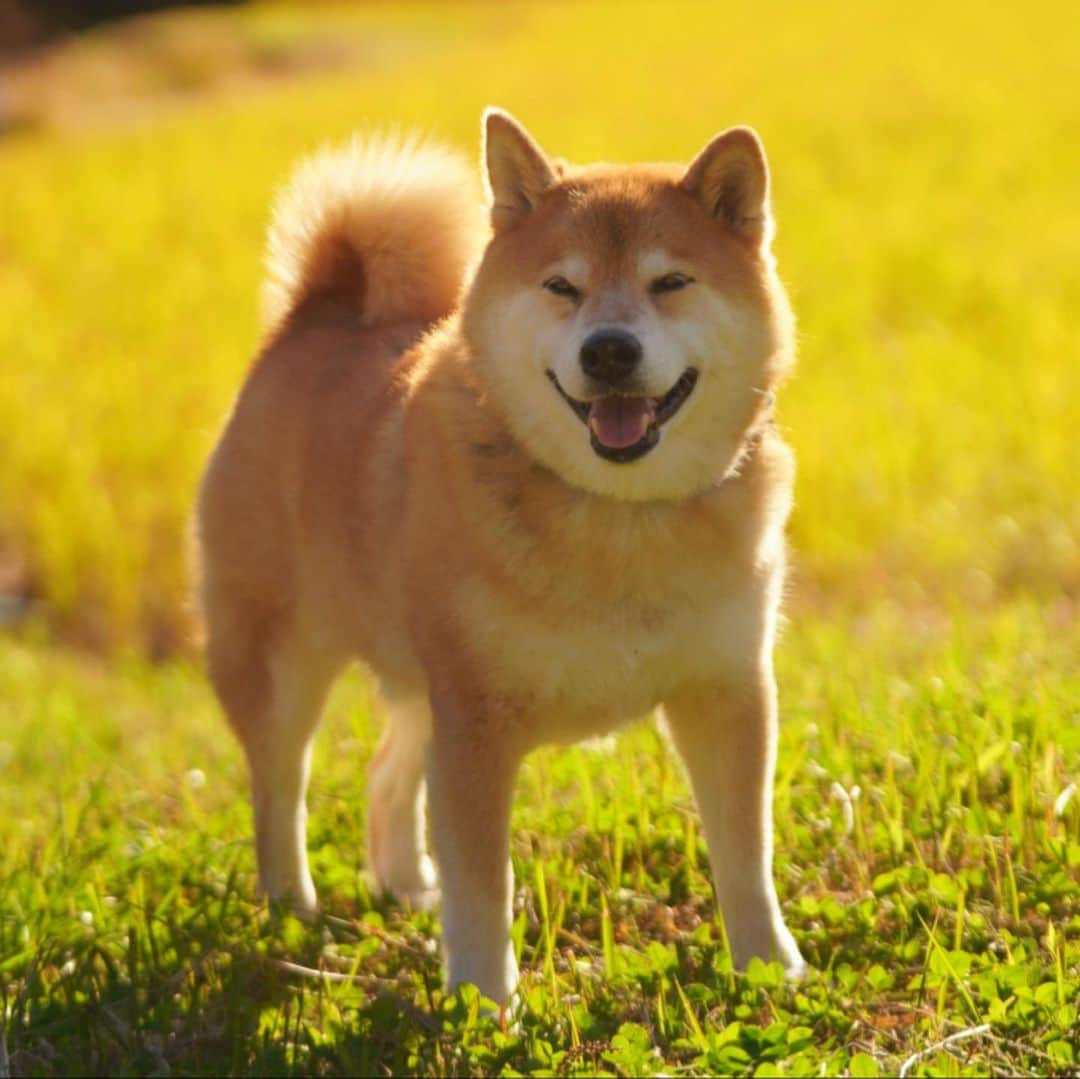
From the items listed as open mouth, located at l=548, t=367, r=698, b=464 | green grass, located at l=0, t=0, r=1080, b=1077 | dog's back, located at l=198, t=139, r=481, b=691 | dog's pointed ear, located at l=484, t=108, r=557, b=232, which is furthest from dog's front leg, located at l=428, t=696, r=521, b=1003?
dog's pointed ear, located at l=484, t=108, r=557, b=232

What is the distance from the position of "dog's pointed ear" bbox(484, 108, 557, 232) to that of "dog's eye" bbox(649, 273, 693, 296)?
362 millimetres

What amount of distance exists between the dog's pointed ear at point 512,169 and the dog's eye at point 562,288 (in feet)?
0.75

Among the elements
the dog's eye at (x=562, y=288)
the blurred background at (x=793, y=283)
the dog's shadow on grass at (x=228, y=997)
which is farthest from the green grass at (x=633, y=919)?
the dog's eye at (x=562, y=288)

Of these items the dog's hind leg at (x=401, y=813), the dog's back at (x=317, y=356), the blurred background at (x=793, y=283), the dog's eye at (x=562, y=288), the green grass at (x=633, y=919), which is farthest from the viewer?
the blurred background at (x=793, y=283)

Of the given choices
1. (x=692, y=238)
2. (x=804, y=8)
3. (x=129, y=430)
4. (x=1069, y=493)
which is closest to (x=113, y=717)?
(x=129, y=430)

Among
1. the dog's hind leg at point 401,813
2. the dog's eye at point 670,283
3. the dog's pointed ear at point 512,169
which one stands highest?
the dog's pointed ear at point 512,169

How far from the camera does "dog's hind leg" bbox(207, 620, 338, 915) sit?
4086 mm

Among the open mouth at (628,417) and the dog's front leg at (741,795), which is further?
the dog's front leg at (741,795)

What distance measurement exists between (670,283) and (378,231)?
1.21 meters

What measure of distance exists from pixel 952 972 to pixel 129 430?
7027 mm

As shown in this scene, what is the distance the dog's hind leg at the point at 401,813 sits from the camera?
423 cm

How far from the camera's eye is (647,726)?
4.71 m

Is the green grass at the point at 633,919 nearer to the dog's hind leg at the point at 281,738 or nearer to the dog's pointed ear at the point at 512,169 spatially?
the dog's hind leg at the point at 281,738

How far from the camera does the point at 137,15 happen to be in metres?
36.5
